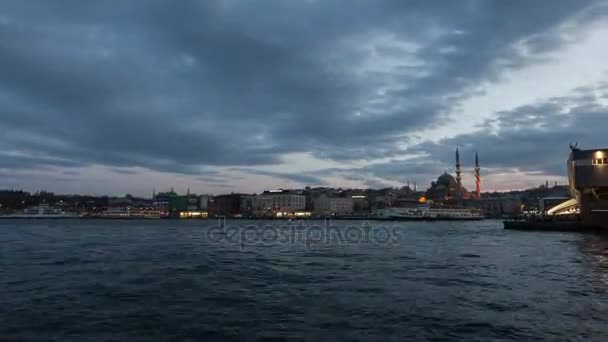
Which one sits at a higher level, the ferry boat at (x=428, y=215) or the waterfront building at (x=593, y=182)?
the waterfront building at (x=593, y=182)

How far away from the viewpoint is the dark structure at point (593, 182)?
219 ft

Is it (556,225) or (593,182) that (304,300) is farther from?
(556,225)

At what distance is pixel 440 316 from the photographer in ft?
45.8

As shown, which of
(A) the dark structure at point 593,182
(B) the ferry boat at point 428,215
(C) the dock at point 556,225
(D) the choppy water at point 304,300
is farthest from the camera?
(B) the ferry boat at point 428,215

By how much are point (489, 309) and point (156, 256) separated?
25.2 meters

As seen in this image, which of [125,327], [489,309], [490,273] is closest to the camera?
[125,327]

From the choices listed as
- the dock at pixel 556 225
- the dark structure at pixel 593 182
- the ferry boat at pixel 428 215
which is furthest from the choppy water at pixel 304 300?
the ferry boat at pixel 428 215

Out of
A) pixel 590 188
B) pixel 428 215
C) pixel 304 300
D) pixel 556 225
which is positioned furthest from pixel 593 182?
pixel 428 215

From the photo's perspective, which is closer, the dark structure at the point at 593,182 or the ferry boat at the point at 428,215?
the dark structure at the point at 593,182

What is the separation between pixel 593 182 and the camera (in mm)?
66750

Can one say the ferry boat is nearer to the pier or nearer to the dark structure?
the pier

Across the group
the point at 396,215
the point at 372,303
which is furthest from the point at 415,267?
the point at 396,215

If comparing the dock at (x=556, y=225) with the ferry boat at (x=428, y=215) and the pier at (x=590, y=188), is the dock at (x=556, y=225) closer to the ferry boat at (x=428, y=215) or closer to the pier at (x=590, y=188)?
the pier at (x=590, y=188)

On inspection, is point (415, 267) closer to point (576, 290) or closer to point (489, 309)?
point (576, 290)
